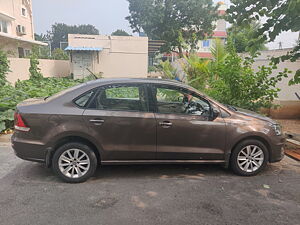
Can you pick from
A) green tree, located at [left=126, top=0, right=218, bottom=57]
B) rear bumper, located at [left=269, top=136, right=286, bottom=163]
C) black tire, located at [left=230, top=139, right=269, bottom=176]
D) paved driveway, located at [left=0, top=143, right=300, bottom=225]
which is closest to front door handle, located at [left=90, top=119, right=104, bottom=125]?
paved driveway, located at [left=0, top=143, right=300, bottom=225]

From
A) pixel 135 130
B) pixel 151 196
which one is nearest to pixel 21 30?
pixel 135 130

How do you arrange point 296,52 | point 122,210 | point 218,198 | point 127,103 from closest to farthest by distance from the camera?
1. point 122,210
2. point 218,198
3. point 127,103
4. point 296,52

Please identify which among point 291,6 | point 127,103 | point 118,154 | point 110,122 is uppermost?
point 291,6

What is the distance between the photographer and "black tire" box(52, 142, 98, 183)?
3543 millimetres

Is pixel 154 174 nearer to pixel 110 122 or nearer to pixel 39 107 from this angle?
pixel 110 122

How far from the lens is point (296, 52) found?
214 inches

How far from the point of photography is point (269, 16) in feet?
16.2

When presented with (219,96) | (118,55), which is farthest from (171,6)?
(219,96)

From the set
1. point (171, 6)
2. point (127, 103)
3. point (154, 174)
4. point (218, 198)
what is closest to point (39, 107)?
point (127, 103)

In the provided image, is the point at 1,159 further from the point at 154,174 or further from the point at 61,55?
the point at 61,55

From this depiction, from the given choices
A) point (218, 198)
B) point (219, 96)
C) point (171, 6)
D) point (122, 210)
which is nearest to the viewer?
point (122, 210)

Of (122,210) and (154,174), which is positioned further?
(154,174)

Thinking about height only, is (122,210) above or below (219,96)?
below

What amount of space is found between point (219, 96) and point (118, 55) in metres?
13.3
